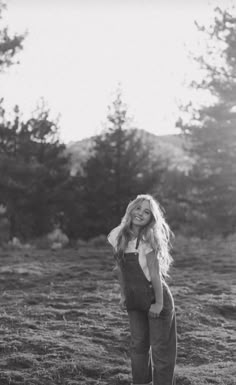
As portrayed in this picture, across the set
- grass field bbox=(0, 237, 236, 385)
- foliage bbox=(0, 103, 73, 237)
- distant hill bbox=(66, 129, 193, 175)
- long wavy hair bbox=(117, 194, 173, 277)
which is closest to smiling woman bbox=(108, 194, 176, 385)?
long wavy hair bbox=(117, 194, 173, 277)

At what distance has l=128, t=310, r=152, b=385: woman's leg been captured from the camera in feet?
18.2

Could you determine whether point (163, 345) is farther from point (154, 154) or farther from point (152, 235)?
point (154, 154)

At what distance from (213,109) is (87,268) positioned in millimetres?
16321

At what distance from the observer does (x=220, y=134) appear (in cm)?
3061

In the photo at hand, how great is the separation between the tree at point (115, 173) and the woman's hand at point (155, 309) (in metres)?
23.1

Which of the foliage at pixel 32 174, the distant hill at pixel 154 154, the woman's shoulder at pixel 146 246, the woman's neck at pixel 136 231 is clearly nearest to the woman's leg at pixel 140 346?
the woman's shoulder at pixel 146 246

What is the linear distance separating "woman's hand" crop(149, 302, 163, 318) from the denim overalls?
0.18 feet

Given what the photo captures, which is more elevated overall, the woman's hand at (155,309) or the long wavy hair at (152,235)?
the long wavy hair at (152,235)

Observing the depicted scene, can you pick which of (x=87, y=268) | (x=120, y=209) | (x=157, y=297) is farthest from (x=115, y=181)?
(x=157, y=297)

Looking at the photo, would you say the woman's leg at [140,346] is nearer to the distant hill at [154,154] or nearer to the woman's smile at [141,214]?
the woman's smile at [141,214]

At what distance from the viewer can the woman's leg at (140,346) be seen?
18.2 feet

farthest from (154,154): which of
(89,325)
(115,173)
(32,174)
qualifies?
(89,325)

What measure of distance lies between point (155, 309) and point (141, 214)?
902mm

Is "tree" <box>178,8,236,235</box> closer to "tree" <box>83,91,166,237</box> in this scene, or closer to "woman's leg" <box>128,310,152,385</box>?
"tree" <box>83,91,166,237</box>
